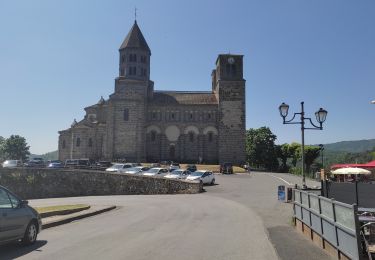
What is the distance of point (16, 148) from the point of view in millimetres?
114438

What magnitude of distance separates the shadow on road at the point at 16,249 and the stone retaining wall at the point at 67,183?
1162 inches

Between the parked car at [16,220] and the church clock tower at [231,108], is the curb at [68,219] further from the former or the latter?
the church clock tower at [231,108]

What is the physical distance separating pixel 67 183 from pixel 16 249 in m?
40.3

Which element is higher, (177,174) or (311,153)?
(311,153)

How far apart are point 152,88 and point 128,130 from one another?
11.5 meters

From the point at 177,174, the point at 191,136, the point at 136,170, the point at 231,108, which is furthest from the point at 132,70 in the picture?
the point at 177,174

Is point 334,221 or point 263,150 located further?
point 263,150

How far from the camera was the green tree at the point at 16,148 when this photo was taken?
372 ft

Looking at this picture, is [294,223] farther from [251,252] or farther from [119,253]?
[119,253]

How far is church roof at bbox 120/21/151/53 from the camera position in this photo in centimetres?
7431

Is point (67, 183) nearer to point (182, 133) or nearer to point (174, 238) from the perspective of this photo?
point (182, 133)

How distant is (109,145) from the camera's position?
70250mm

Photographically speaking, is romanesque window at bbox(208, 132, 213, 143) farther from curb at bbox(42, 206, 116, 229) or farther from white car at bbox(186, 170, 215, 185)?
curb at bbox(42, 206, 116, 229)

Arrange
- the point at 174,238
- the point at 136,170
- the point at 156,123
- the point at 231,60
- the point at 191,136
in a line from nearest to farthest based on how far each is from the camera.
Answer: the point at 174,238 < the point at 136,170 < the point at 156,123 < the point at 191,136 < the point at 231,60
